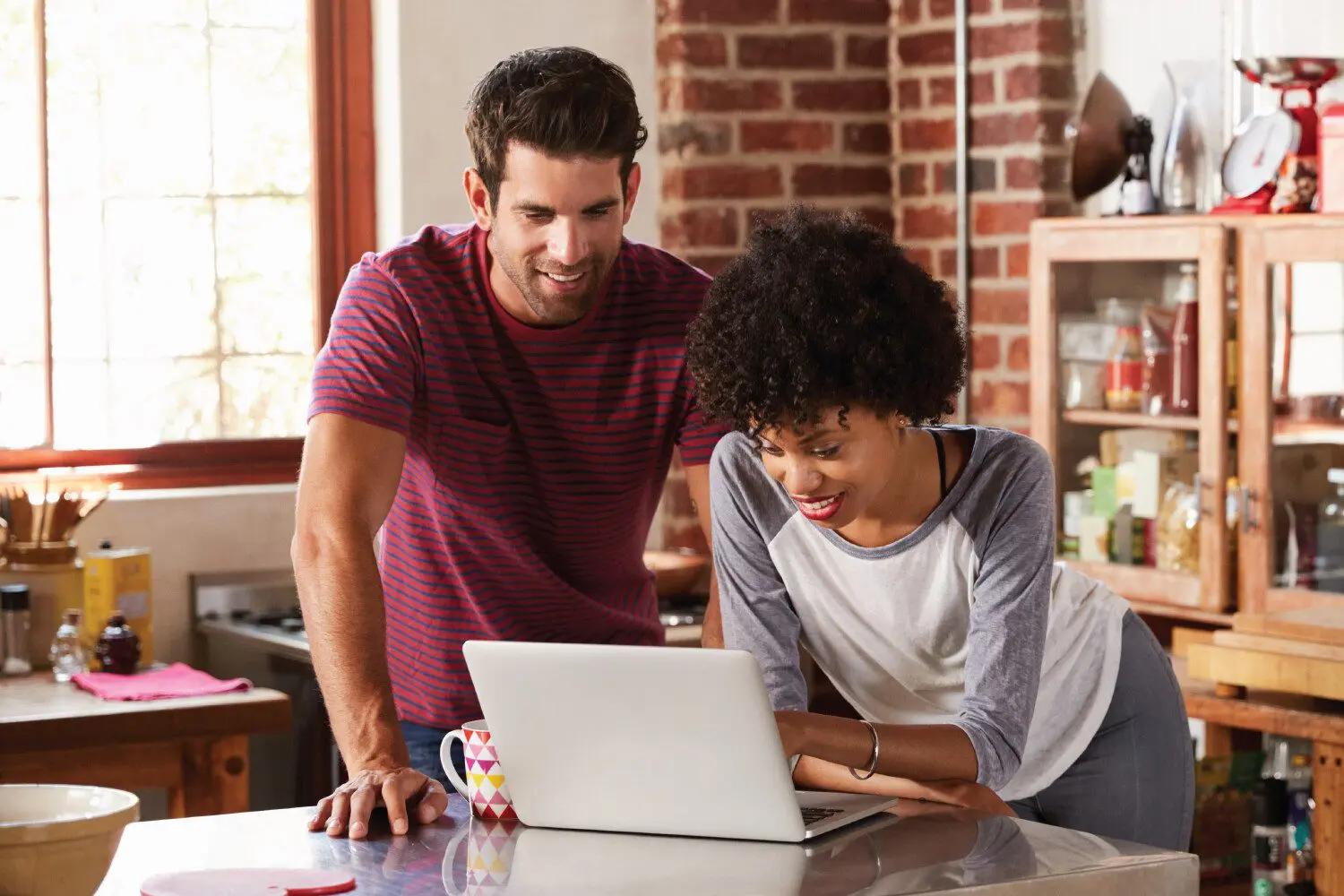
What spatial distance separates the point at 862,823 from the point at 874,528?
0.36 m

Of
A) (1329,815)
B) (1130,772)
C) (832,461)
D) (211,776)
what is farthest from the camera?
(211,776)

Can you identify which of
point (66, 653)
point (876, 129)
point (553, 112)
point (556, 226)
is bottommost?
point (66, 653)

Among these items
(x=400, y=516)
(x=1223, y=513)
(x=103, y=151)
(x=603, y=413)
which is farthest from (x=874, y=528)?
(x=103, y=151)

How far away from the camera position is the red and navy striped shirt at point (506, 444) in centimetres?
225

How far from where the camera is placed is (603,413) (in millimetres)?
2307

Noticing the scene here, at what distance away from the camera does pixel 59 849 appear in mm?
1452

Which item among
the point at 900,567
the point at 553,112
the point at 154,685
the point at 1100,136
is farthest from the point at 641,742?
the point at 1100,136

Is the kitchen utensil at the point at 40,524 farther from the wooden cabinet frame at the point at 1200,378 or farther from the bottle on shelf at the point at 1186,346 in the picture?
the bottle on shelf at the point at 1186,346

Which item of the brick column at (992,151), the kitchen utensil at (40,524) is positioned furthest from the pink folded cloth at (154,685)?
the brick column at (992,151)

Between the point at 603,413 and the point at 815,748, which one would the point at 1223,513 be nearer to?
the point at 603,413

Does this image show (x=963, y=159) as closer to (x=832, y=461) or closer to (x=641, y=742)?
(x=832, y=461)

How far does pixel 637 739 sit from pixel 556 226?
685 mm

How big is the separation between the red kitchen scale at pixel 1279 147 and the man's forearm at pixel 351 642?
6.42 ft

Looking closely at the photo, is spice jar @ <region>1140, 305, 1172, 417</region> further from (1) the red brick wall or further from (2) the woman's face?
(2) the woman's face
